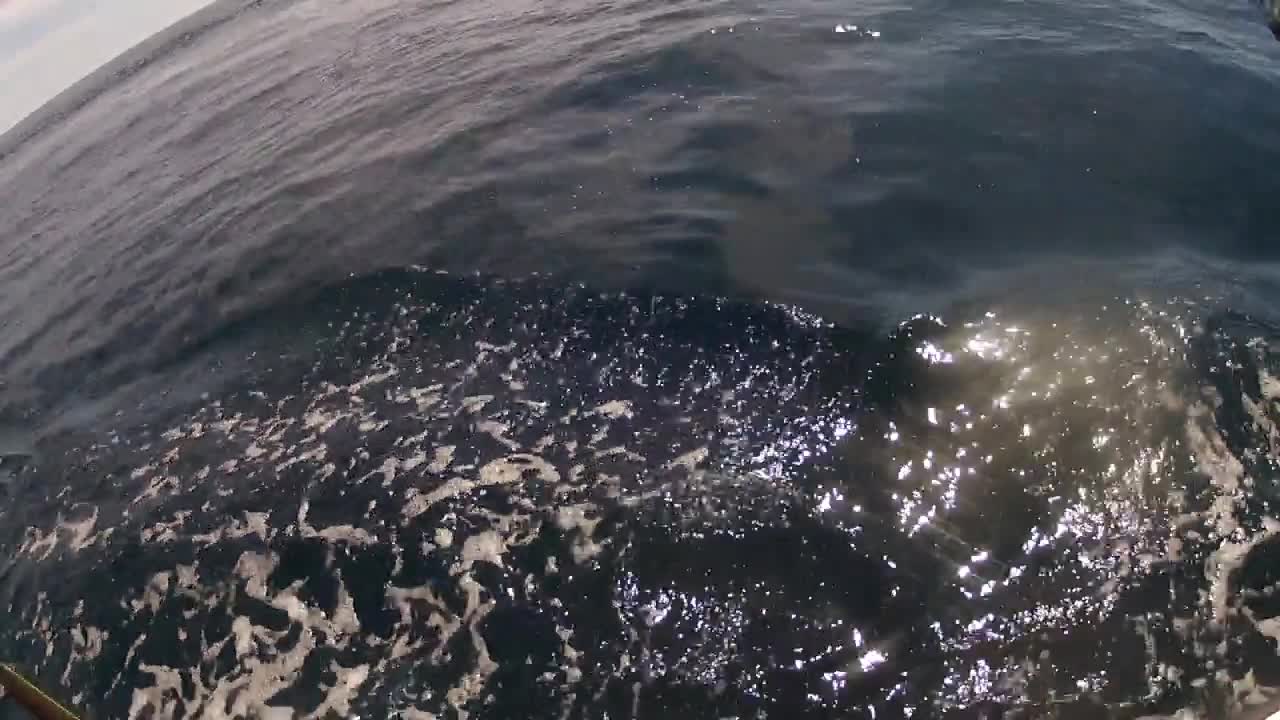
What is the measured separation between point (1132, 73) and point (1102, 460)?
11990 millimetres

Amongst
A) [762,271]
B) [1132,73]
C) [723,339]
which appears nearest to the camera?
[723,339]

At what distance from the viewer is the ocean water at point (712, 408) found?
29.0 feet

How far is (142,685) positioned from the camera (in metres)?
9.64

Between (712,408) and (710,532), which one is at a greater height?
(712,408)

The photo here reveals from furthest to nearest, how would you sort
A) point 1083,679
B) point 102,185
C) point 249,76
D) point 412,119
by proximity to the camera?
point 249,76 → point 102,185 → point 412,119 → point 1083,679

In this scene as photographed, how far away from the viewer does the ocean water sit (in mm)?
8852

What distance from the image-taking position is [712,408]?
1107 cm

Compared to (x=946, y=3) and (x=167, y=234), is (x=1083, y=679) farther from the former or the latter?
(x=167, y=234)

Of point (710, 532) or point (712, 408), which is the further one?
point (712, 408)

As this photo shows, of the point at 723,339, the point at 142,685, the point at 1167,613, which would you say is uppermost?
the point at 723,339

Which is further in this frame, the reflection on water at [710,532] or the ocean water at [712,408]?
the ocean water at [712,408]

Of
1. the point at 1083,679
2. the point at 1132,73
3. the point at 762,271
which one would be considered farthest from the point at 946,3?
the point at 1083,679

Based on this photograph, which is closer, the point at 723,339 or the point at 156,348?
the point at 723,339

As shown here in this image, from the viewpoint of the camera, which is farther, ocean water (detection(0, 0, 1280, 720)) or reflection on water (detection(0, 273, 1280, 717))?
ocean water (detection(0, 0, 1280, 720))
